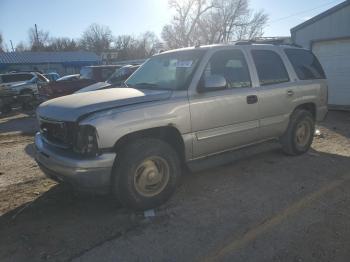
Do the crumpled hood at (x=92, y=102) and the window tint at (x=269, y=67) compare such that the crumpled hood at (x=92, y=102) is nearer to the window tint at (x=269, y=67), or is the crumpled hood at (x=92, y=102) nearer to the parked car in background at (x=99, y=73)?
the window tint at (x=269, y=67)

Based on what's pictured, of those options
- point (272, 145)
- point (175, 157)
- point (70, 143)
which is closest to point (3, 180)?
point (70, 143)

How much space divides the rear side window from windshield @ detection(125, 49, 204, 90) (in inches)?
81.6

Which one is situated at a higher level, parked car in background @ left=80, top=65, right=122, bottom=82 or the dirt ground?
parked car in background @ left=80, top=65, right=122, bottom=82

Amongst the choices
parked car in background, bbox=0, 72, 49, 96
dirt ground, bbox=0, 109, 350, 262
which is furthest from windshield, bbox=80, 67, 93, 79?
dirt ground, bbox=0, 109, 350, 262

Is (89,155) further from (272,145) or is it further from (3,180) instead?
(272,145)

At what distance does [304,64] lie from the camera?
6.27m

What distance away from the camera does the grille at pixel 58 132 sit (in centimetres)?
385

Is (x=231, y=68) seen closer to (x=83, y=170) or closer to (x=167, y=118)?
(x=167, y=118)

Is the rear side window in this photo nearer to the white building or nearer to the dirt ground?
the dirt ground

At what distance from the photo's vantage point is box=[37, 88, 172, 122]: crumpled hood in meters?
3.85

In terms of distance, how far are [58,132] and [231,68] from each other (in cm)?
255

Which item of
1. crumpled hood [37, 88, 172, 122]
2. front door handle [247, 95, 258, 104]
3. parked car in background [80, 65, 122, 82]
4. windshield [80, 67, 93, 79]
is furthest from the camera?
windshield [80, 67, 93, 79]

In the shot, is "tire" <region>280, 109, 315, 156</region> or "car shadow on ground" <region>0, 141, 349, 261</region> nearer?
"car shadow on ground" <region>0, 141, 349, 261</region>

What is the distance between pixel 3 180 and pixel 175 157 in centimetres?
301
